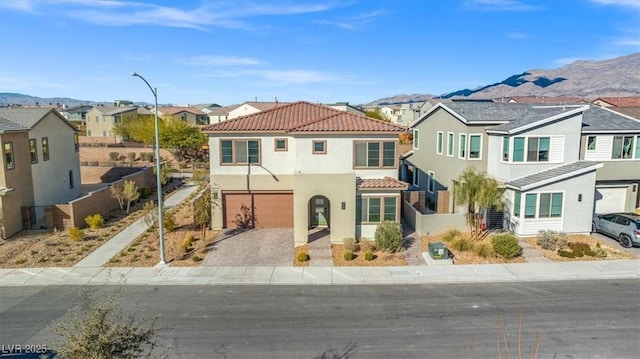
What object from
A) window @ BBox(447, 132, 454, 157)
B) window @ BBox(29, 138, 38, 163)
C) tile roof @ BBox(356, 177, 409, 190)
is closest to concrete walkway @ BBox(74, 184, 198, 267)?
window @ BBox(29, 138, 38, 163)

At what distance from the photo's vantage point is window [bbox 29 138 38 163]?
2731 centimetres

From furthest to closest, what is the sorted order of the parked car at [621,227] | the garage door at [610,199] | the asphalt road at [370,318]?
the garage door at [610,199], the parked car at [621,227], the asphalt road at [370,318]

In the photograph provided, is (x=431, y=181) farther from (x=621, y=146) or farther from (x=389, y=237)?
(x=389, y=237)

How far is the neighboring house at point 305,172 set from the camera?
2273 cm

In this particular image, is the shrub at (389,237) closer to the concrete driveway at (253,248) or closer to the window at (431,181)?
the concrete driveway at (253,248)

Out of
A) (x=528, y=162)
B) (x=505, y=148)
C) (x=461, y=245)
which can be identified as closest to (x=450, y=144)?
(x=505, y=148)

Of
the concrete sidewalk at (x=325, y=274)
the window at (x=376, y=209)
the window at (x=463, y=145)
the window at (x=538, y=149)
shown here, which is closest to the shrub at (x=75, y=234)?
the concrete sidewalk at (x=325, y=274)

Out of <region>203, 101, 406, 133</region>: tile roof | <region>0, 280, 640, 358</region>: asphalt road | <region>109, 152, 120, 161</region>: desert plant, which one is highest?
<region>203, 101, 406, 133</region>: tile roof

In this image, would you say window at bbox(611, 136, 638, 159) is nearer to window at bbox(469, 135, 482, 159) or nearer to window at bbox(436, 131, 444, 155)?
window at bbox(469, 135, 482, 159)

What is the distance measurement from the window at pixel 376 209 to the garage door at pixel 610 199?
1440 centimetres

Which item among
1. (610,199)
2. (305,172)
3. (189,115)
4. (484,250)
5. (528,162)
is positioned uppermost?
(189,115)

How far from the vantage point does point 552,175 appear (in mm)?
23969

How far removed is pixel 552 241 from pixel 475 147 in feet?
24.7

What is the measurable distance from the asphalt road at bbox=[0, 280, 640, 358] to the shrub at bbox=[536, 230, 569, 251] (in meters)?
3.96
